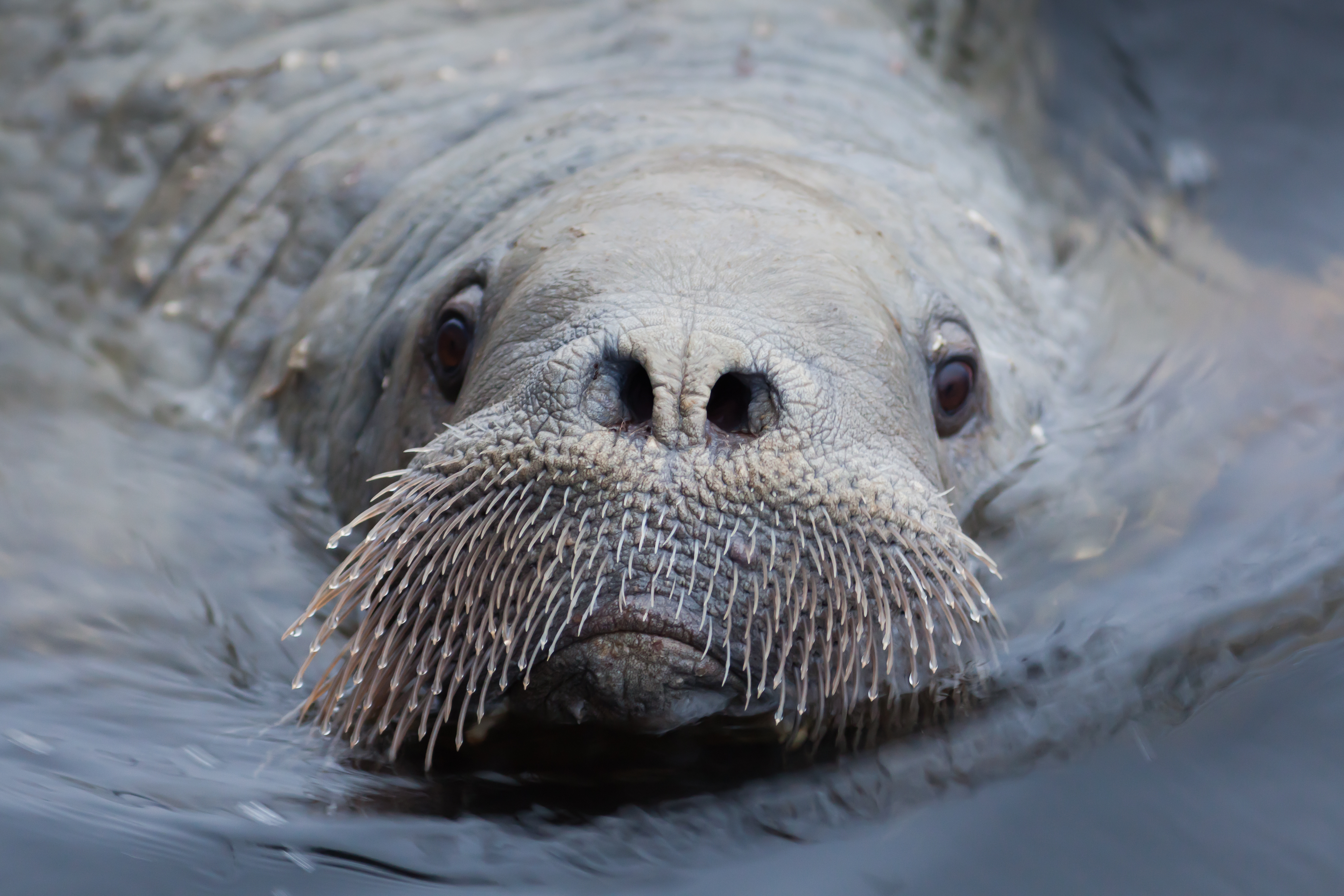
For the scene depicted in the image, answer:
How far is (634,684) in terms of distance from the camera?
3523 millimetres

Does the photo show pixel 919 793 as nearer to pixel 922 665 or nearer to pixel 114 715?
pixel 922 665

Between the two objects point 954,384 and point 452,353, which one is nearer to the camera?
point 452,353

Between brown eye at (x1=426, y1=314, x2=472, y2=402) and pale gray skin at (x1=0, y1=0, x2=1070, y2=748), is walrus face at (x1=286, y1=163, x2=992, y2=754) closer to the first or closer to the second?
pale gray skin at (x1=0, y1=0, x2=1070, y2=748)

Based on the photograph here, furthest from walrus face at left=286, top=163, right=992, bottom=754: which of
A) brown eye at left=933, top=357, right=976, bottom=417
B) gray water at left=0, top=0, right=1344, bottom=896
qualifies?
brown eye at left=933, top=357, right=976, bottom=417

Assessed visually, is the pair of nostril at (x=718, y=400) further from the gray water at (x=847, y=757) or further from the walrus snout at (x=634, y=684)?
the gray water at (x=847, y=757)

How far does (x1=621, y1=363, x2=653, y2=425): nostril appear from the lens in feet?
11.6

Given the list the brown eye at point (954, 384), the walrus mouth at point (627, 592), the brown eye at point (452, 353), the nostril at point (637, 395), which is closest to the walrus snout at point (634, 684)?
the walrus mouth at point (627, 592)

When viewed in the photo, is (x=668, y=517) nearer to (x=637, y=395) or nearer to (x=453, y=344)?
(x=637, y=395)

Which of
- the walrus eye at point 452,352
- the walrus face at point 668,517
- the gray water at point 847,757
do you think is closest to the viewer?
the gray water at point 847,757

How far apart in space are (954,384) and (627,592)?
1609mm

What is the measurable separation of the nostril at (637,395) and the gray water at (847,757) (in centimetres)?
87

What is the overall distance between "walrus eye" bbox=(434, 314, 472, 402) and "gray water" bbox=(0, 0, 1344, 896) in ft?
3.21

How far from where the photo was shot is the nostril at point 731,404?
11.6ft

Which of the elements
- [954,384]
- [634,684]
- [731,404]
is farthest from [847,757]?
[954,384]
